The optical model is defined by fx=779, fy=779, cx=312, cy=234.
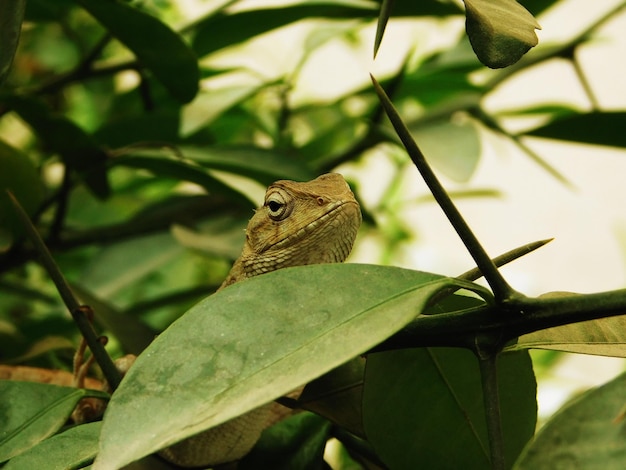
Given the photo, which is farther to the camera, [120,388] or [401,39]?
[401,39]

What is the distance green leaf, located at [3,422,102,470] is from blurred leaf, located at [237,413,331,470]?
0.66ft

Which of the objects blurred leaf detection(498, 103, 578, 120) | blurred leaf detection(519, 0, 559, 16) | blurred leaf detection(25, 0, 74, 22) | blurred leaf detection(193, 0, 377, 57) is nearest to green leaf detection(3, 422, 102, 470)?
blurred leaf detection(193, 0, 377, 57)

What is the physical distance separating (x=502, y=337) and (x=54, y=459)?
1.00 ft

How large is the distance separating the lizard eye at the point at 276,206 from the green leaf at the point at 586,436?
2.14 ft

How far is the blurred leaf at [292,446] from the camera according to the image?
2.24 feet

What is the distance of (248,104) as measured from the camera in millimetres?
1931

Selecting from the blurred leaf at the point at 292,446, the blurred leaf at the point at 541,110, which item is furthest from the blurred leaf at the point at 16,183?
the blurred leaf at the point at 541,110

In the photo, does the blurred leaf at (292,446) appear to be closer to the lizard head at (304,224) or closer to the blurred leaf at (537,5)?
the lizard head at (304,224)

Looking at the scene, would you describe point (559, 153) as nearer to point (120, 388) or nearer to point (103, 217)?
point (103, 217)

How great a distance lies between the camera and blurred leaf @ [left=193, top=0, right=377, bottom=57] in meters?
1.17

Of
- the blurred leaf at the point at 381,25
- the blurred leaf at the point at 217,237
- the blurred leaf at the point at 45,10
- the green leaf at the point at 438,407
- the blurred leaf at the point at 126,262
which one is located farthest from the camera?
the blurred leaf at the point at 126,262

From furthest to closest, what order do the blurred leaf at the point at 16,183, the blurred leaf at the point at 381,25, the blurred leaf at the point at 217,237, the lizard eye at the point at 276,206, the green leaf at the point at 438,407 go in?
the blurred leaf at the point at 217,237, the lizard eye at the point at 276,206, the blurred leaf at the point at 16,183, the green leaf at the point at 438,407, the blurred leaf at the point at 381,25

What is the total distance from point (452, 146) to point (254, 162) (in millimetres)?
298

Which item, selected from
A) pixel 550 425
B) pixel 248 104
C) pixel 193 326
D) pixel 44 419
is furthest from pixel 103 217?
pixel 550 425
